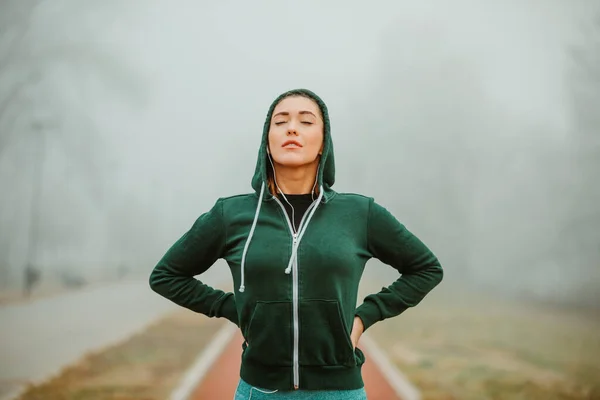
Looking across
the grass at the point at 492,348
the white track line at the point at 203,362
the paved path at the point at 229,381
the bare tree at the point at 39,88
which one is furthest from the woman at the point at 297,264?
the bare tree at the point at 39,88

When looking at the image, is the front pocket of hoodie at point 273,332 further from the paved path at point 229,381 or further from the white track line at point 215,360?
the white track line at point 215,360

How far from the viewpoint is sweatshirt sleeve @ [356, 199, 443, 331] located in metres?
1.28

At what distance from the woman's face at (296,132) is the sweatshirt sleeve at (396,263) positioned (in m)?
0.20

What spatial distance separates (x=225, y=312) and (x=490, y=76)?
2305 mm

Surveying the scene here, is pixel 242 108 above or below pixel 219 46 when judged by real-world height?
below

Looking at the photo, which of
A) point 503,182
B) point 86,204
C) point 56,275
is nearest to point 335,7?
point 503,182

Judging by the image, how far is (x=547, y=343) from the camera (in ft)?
9.44

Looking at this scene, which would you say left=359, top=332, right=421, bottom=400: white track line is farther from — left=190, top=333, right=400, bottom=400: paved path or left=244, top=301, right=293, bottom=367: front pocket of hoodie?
left=244, top=301, right=293, bottom=367: front pocket of hoodie

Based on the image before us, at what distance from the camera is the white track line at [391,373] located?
2.71 metres

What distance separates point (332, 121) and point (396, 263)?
1.74 metres

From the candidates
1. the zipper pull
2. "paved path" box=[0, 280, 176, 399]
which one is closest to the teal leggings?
the zipper pull

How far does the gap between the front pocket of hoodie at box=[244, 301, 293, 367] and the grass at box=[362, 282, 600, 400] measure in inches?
Answer: 67.3

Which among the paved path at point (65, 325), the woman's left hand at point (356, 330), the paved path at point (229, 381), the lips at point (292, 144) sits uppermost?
the lips at point (292, 144)

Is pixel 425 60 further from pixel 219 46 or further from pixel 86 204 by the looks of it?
pixel 86 204
